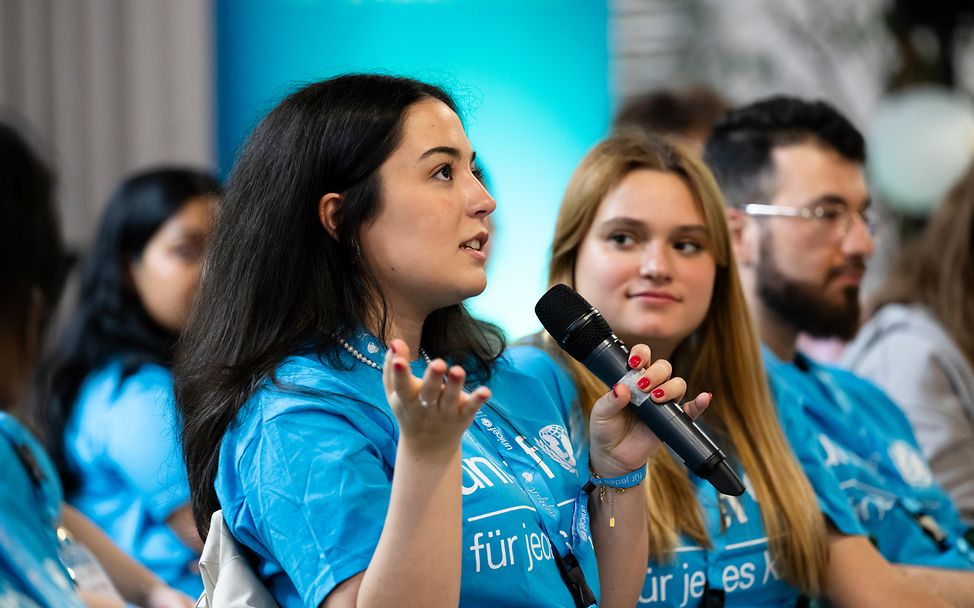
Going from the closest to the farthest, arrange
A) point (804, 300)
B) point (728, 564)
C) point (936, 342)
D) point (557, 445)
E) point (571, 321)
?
point (571, 321), point (557, 445), point (728, 564), point (804, 300), point (936, 342)

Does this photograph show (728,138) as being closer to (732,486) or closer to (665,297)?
(665,297)

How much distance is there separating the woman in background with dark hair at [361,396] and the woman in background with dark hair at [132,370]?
1.11 m

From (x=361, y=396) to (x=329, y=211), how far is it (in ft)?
0.90

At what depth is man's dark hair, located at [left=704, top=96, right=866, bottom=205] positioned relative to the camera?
310 centimetres

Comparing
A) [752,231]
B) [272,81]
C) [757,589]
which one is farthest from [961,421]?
[272,81]

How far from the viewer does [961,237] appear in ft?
12.1

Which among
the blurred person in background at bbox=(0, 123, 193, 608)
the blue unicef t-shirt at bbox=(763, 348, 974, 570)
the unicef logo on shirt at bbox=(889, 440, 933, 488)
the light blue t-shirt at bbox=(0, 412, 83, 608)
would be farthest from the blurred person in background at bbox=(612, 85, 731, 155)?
the light blue t-shirt at bbox=(0, 412, 83, 608)

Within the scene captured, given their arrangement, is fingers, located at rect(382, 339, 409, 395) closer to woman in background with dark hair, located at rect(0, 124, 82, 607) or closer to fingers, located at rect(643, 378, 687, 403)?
fingers, located at rect(643, 378, 687, 403)

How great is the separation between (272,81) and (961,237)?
2492 millimetres

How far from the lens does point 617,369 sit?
166 centimetres

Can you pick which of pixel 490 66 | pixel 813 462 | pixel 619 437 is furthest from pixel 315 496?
pixel 490 66

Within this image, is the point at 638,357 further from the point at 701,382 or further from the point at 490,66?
the point at 490,66

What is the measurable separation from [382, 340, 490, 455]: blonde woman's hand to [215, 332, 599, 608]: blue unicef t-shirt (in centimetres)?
17

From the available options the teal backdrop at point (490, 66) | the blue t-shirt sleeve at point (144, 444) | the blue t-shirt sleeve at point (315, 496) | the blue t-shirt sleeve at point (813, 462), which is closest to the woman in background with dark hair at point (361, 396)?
→ the blue t-shirt sleeve at point (315, 496)
